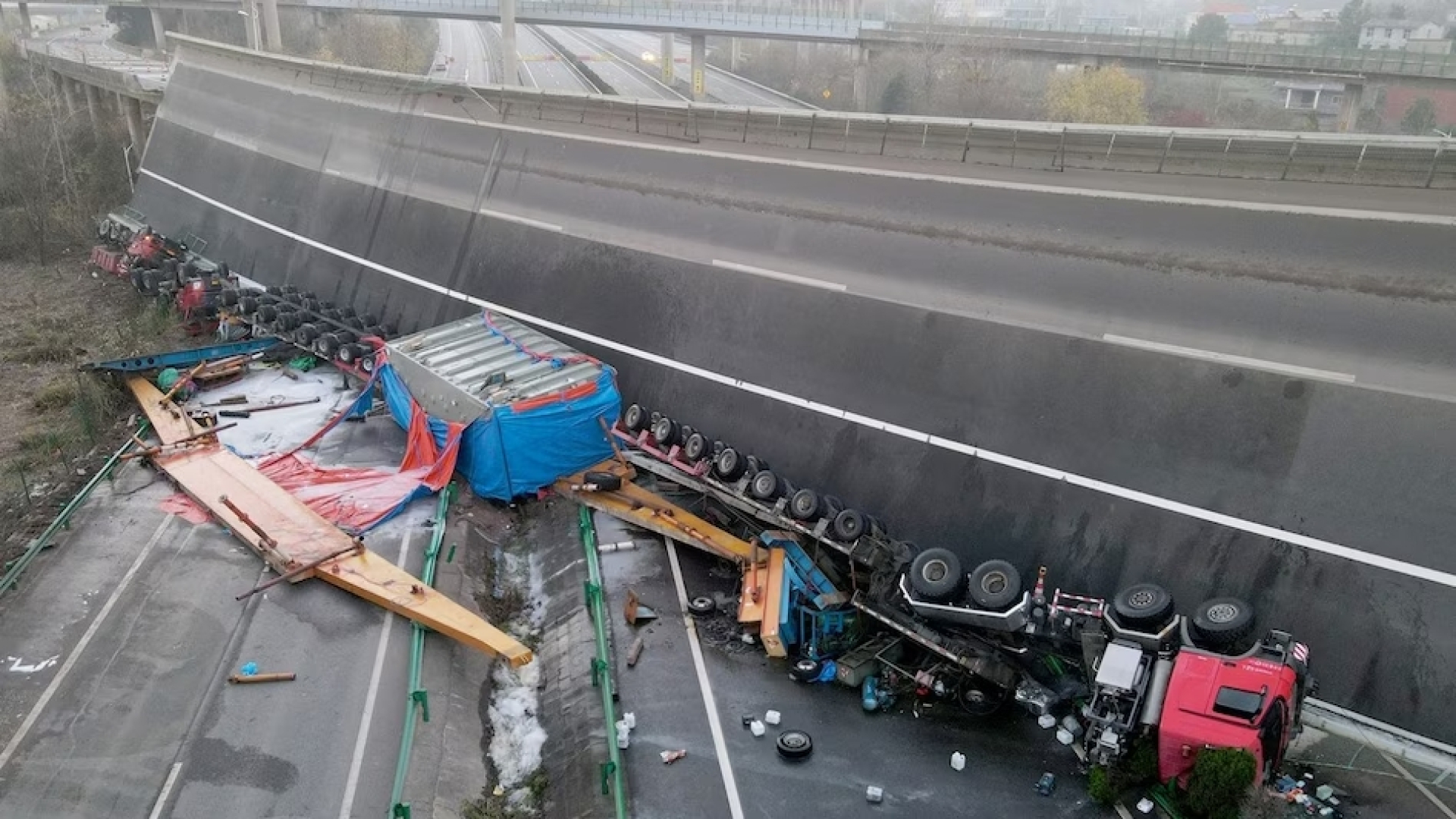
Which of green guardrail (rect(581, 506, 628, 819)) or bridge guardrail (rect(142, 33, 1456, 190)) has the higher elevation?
bridge guardrail (rect(142, 33, 1456, 190))

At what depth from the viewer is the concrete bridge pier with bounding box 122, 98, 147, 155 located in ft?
144

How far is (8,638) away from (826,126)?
54.0ft

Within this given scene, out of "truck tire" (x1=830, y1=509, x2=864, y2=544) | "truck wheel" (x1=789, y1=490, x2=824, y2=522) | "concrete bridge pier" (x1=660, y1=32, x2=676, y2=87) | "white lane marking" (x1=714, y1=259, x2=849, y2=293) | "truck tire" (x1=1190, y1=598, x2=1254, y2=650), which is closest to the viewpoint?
"truck tire" (x1=1190, y1=598, x2=1254, y2=650)

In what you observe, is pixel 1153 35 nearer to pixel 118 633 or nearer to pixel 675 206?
pixel 675 206

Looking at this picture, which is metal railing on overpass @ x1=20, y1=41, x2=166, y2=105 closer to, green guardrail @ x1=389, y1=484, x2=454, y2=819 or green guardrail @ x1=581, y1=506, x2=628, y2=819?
green guardrail @ x1=389, y1=484, x2=454, y2=819

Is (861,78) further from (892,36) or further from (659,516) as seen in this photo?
(659,516)

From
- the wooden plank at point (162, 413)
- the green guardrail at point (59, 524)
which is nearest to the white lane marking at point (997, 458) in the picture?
the wooden plank at point (162, 413)

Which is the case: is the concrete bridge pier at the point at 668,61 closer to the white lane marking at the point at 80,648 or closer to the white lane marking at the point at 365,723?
the white lane marking at the point at 80,648

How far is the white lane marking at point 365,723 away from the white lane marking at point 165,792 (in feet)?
6.37

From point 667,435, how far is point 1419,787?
37.5 ft

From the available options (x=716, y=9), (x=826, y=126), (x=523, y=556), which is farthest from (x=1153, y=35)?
(x=523, y=556)

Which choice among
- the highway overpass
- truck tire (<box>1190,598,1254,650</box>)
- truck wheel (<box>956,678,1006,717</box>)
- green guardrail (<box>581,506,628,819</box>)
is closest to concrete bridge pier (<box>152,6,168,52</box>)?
the highway overpass

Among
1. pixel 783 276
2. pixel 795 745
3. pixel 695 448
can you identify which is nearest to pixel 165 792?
pixel 795 745

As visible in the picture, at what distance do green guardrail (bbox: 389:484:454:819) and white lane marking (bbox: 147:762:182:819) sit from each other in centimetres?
247
